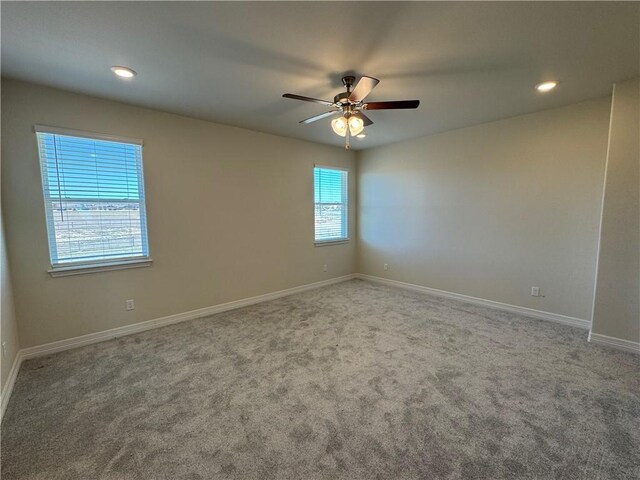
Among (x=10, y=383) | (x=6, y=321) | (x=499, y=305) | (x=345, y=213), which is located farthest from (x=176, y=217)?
(x=499, y=305)

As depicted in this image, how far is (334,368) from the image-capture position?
2482 millimetres

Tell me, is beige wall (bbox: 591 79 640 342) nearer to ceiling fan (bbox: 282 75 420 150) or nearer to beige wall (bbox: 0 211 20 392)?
ceiling fan (bbox: 282 75 420 150)

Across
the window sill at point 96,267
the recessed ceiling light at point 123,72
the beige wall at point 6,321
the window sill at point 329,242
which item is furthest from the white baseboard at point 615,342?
the beige wall at point 6,321

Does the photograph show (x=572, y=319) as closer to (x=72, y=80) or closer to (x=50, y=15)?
(x=50, y=15)

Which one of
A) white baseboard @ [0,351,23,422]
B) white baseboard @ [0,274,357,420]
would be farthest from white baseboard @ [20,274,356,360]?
white baseboard @ [0,351,23,422]

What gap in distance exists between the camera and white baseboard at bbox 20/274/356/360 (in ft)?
9.08

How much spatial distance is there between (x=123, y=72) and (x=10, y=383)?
2668 millimetres

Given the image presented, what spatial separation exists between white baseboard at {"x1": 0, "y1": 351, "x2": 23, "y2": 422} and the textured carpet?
0.05m

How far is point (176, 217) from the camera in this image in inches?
138

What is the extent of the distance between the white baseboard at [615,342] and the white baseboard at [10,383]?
5099mm

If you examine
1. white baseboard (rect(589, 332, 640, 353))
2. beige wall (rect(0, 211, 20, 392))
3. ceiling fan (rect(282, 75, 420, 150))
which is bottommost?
white baseboard (rect(589, 332, 640, 353))

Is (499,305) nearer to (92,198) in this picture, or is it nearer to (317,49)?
(317,49)

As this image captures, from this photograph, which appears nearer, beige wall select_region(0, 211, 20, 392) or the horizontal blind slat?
beige wall select_region(0, 211, 20, 392)

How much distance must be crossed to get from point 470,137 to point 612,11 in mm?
2422
